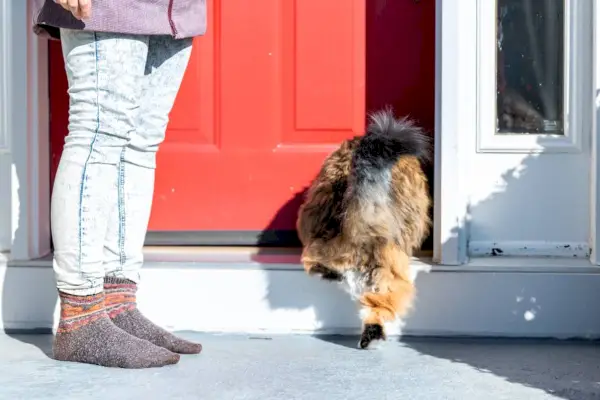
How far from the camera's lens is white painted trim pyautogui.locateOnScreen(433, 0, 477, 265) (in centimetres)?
286

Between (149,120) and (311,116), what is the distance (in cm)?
72

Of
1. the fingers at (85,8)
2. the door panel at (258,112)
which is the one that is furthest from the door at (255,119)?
the fingers at (85,8)

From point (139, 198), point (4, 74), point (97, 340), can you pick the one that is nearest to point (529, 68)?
point (139, 198)

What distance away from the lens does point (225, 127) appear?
320 cm

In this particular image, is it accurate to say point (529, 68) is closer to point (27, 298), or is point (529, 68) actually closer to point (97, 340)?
point (97, 340)

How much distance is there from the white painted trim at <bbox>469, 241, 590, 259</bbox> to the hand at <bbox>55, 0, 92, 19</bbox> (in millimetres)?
1454

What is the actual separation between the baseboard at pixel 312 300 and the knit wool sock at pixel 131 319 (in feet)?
0.81

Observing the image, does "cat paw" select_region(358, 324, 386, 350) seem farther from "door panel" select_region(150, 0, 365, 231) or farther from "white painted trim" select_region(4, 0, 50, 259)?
"white painted trim" select_region(4, 0, 50, 259)

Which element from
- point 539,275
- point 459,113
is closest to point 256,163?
point 459,113

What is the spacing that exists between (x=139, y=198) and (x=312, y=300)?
2.13ft

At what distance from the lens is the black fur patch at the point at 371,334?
2.69 m

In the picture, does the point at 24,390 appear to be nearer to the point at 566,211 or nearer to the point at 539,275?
the point at 539,275

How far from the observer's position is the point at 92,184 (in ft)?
7.95

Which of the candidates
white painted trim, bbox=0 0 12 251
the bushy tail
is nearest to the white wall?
the bushy tail
